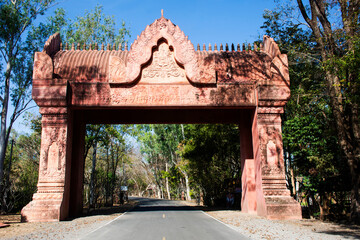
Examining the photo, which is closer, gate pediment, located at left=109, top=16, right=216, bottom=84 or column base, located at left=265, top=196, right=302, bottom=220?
column base, located at left=265, top=196, right=302, bottom=220

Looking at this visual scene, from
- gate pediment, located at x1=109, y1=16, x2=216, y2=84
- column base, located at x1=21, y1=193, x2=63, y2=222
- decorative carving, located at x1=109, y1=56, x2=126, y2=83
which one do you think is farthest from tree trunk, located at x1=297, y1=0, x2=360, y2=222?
column base, located at x1=21, y1=193, x2=63, y2=222

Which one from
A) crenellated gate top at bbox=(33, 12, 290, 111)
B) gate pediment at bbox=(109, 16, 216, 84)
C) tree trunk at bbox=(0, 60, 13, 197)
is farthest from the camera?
tree trunk at bbox=(0, 60, 13, 197)

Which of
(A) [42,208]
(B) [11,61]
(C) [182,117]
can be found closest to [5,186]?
(B) [11,61]

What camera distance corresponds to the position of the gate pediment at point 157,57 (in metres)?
15.8

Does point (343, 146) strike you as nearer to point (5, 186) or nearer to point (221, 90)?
point (221, 90)

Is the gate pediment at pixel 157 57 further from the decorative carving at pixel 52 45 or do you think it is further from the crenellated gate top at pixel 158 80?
the decorative carving at pixel 52 45

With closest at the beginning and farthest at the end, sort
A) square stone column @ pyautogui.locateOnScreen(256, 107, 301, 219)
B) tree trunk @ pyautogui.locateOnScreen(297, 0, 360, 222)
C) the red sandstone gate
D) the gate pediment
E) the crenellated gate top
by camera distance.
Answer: tree trunk @ pyautogui.locateOnScreen(297, 0, 360, 222) < square stone column @ pyautogui.locateOnScreen(256, 107, 301, 219) < the red sandstone gate < the crenellated gate top < the gate pediment

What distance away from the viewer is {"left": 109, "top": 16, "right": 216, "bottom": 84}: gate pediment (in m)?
15.8

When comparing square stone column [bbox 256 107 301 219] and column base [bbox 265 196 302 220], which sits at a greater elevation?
square stone column [bbox 256 107 301 219]

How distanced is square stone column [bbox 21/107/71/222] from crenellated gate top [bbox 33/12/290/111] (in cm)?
79

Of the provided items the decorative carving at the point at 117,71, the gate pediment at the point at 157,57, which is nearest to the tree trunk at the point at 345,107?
the gate pediment at the point at 157,57

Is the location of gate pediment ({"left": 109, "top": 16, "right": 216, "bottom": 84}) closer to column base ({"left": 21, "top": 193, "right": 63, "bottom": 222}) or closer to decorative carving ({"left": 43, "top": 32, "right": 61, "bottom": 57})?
decorative carving ({"left": 43, "top": 32, "right": 61, "bottom": 57})

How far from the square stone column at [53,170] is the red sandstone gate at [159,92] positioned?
0.14 feet

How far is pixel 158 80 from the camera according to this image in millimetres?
16078
